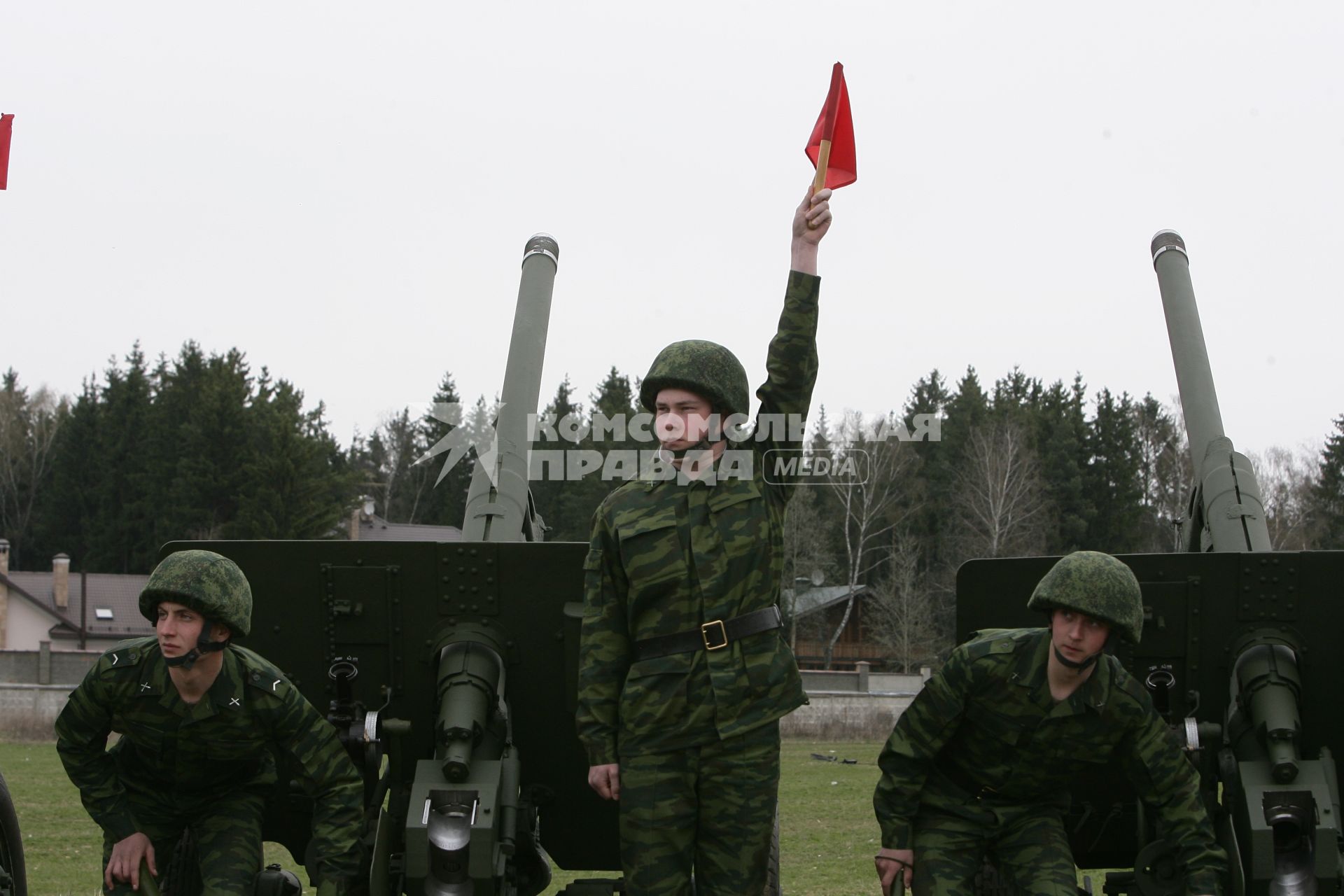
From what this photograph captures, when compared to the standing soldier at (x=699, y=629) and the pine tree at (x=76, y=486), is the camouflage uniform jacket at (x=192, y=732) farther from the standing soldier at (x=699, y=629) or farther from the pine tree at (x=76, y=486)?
the pine tree at (x=76, y=486)

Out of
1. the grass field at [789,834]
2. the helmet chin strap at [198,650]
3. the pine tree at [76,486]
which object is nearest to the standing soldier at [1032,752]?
the helmet chin strap at [198,650]

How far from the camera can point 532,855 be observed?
602 centimetres

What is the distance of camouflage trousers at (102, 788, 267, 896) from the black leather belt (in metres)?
1.70

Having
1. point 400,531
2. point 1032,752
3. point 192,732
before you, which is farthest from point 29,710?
point 400,531

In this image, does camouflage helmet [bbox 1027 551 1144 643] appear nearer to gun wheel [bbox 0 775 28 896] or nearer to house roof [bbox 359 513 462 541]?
gun wheel [bbox 0 775 28 896]

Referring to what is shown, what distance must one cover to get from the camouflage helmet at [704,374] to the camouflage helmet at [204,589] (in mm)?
1628

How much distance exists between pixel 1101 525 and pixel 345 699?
4254cm

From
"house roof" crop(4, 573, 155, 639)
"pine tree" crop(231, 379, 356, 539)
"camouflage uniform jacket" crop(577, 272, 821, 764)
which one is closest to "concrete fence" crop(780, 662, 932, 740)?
"camouflage uniform jacket" crop(577, 272, 821, 764)

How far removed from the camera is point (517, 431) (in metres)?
7.09

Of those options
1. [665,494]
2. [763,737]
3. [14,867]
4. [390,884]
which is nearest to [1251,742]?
[763,737]

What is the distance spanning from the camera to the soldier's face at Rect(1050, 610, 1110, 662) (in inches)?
195

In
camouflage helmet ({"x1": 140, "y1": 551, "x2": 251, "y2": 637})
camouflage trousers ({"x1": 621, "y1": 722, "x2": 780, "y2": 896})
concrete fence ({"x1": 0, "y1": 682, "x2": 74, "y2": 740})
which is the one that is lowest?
concrete fence ({"x1": 0, "y1": 682, "x2": 74, "y2": 740})

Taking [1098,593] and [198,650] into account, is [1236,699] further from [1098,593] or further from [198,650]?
[198,650]

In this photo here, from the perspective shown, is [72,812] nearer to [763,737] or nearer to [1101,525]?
[763,737]
